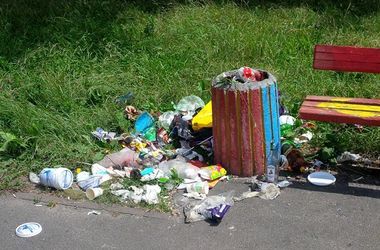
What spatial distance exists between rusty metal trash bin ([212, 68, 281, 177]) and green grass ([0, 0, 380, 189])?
71cm

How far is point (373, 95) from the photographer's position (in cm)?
527

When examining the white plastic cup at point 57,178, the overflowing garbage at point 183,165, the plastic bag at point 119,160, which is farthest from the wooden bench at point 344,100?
the white plastic cup at point 57,178

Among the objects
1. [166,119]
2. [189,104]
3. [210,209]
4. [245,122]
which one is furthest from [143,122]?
[210,209]

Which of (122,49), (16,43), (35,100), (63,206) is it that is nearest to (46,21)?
(16,43)

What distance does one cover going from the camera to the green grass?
4.90 m

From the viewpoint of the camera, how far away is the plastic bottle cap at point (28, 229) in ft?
12.6

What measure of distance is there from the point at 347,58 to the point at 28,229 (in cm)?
257

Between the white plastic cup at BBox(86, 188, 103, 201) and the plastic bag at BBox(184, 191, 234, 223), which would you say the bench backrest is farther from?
the white plastic cup at BBox(86, 188, 103, 201)

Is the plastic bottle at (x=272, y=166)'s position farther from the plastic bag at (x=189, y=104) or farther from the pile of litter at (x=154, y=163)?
the plastic bag at (x=189, y=104)

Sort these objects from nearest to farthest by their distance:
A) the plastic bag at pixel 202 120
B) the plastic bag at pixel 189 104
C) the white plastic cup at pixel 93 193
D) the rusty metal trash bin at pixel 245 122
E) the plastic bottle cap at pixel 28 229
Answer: the plastic bottle cap at pixel 28 229 < the rusty metal trash bin at pixel 245 122 < the white plastic cup at pixel 93 193 < the plastic bag at pixel 202 120 < the plastic bag at pixel 189 104

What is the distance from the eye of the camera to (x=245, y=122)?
4.12m

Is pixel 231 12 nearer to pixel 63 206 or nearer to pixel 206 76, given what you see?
pixel 206 76

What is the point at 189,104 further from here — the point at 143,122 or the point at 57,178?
the point at 57,178

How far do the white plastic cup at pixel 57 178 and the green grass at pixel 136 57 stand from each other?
0.75ft
